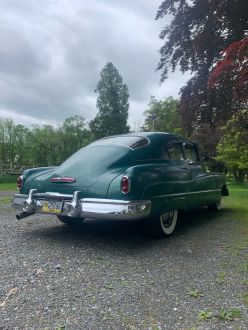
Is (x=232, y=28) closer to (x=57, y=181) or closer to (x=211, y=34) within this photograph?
(x=211, y=34)

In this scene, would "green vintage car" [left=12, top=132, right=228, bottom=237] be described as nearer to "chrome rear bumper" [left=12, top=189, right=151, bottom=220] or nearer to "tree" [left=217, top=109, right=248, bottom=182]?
"chrome rear bumper" [left=12, top=189, right=151, bottom=220]

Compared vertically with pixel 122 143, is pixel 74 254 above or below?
below

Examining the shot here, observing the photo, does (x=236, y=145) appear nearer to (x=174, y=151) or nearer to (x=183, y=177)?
(x=174, y=151)

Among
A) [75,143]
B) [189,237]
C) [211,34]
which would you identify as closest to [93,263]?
[189,237]

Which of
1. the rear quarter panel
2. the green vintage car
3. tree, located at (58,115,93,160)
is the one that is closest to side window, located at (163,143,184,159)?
the green vintage car

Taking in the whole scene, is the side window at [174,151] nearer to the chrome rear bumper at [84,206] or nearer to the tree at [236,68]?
the chrome rear bumper at [84,206]

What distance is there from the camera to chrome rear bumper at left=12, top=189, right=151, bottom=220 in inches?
169

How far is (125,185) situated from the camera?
4395 mm

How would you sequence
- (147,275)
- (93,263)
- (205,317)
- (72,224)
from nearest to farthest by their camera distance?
1. (205,317)
2. (147,275)
3. (93,263)
4. (72,224)

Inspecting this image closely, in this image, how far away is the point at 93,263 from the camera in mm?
3873

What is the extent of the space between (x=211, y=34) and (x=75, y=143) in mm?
48510

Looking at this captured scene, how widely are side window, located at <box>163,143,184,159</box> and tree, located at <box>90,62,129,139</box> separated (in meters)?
40.6

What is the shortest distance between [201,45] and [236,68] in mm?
2723

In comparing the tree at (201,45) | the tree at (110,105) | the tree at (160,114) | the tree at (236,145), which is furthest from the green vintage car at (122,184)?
the tree at (110,105)
